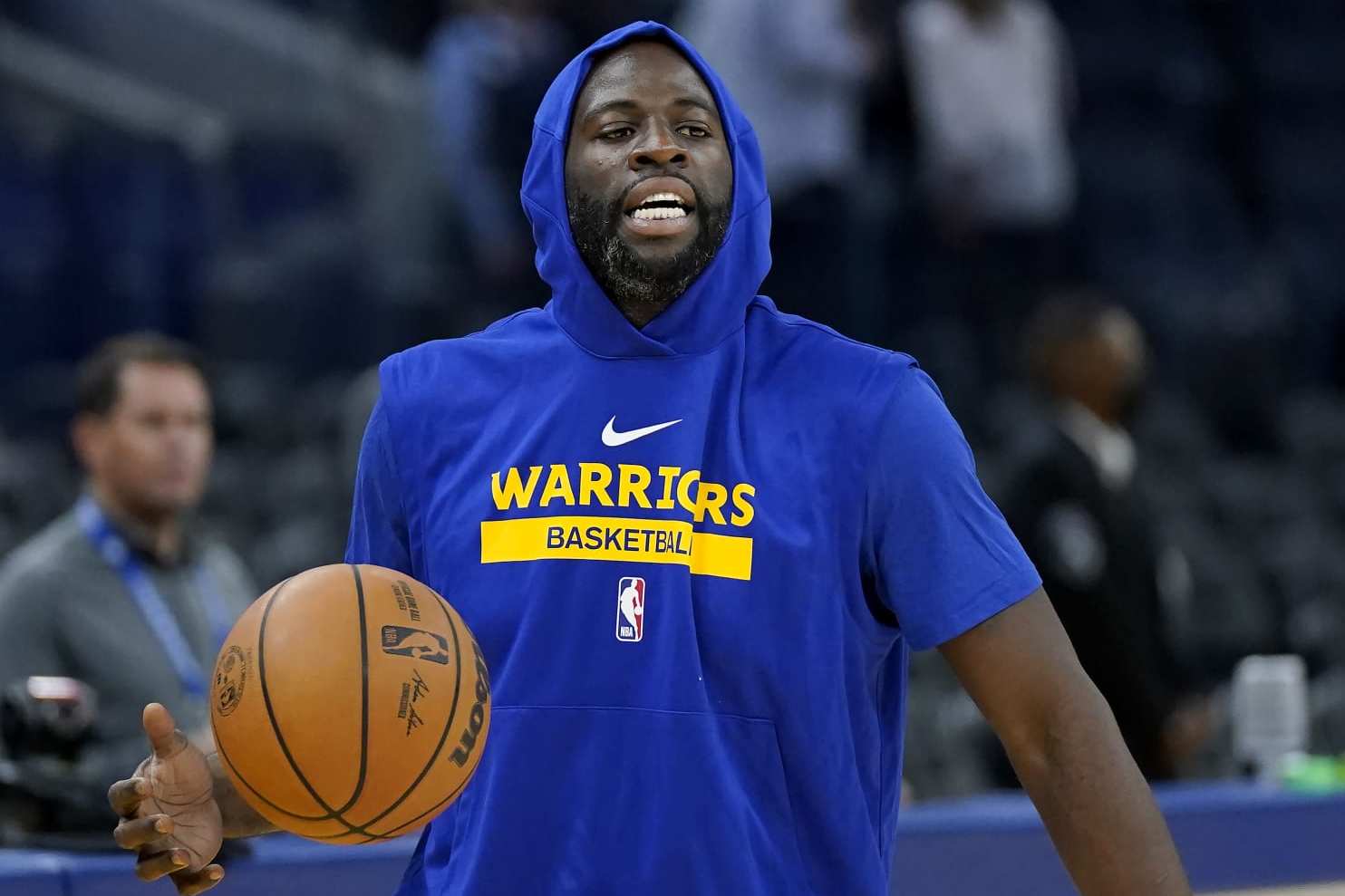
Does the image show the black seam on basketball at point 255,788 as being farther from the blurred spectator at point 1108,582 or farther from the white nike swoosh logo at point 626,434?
the blurred spectator at point 1108,582

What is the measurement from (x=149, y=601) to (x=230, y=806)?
108 inches

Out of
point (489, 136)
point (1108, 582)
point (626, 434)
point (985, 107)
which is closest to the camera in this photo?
point (626, 434)

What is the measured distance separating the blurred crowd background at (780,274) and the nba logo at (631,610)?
336cm

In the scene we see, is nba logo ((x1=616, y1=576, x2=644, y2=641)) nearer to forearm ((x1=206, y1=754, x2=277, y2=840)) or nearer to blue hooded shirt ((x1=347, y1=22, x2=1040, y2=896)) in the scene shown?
blue hooded shirt ((x1=347, y1=22, x2=1040, y2=896))

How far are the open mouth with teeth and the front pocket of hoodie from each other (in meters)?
0.63

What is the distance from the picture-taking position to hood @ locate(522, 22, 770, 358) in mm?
2590

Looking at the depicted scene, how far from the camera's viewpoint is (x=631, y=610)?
2.42m

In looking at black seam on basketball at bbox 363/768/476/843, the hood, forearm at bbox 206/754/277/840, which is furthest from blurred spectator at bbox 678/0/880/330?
black seam on basketball at bbox 363/768/476/843

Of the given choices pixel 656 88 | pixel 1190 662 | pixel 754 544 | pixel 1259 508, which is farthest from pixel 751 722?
pixel 1259 508

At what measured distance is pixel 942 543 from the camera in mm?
2395

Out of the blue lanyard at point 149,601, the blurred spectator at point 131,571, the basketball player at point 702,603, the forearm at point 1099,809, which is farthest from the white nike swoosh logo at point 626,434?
the blue lanyard at point 149,601

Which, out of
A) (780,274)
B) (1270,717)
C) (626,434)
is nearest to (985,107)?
(780,274)

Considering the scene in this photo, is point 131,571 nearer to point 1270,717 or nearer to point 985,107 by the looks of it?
point 1270,717
